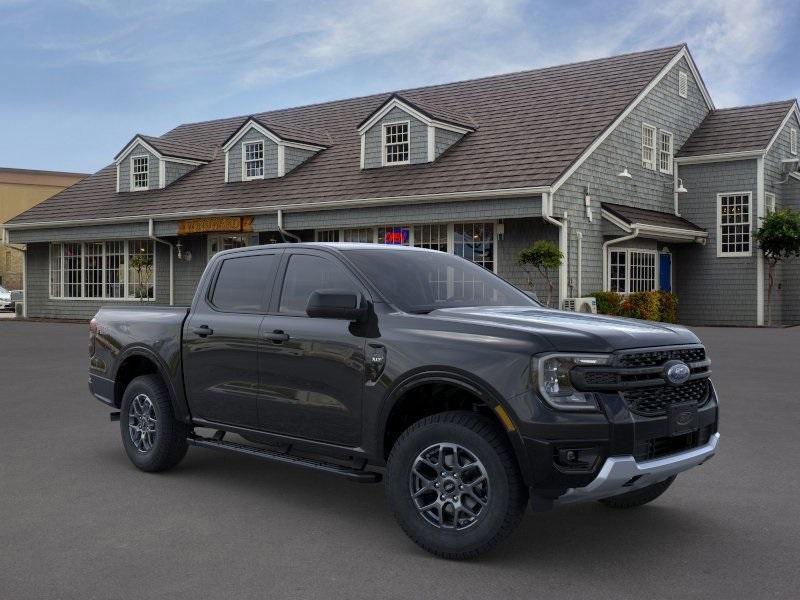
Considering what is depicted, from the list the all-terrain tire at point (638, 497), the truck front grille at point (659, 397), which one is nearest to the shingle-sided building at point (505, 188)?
the all-terrain tire at point (638, 497)

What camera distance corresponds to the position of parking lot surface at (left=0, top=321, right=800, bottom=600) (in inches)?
177

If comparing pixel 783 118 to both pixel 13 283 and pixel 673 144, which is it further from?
pixel 13 283

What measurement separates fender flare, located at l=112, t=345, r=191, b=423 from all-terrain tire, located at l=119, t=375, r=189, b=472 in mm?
82

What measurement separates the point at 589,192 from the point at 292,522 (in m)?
19.1

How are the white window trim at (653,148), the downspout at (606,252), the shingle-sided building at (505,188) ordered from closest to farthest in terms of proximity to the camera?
the shingle-sided building at (505,188)
the downspout at (606,252)
the white window trim at (653,148)

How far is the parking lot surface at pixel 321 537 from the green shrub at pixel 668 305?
17.1m

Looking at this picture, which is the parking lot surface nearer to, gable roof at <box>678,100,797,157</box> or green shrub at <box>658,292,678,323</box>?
green shrub at <box>658,292,678,323</box>

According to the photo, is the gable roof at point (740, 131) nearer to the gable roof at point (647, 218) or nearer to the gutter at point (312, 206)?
the gable roof at point (647, 218)

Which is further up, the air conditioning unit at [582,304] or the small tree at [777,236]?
the small tree at [777,236]

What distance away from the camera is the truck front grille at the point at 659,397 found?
4875 millimetres

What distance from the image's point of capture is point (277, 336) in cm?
612

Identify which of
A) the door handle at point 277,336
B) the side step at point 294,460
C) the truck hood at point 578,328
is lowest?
the side step at point 294,460

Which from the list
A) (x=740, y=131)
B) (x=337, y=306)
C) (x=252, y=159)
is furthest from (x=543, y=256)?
(x=337, y=306)

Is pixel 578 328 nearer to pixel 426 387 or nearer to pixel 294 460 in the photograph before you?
pixel 426 387
